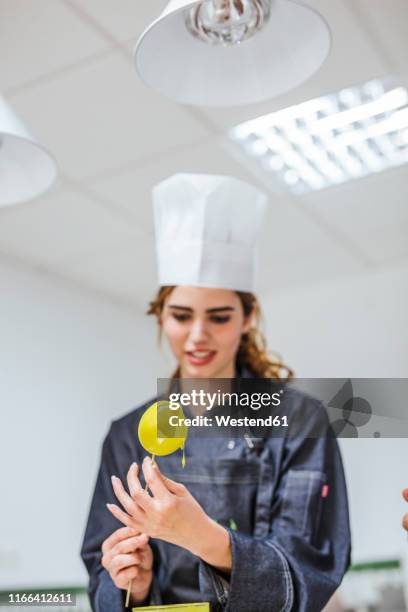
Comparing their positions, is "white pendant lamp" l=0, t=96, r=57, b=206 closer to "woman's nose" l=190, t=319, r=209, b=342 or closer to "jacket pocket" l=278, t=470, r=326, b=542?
"woman's nose" l=190, t=319, r=209, b=342

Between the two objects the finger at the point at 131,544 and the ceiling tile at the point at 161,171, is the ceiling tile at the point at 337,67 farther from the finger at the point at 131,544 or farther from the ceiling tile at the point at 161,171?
the finger at the point at 131,544

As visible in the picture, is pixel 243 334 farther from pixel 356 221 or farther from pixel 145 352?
pixel 145 352

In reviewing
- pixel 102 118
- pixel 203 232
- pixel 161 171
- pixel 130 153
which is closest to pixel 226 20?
pixel 203 232

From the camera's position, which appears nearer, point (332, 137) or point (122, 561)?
point (122, 561)

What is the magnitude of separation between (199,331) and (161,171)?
1.33 meters

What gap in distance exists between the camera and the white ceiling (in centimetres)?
151

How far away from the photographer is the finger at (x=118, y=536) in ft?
2.28

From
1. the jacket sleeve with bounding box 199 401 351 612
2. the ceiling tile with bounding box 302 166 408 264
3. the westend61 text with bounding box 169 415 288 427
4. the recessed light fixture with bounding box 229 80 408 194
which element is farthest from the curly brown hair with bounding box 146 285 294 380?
the ceiling tile with bounding box 302 166 408 264

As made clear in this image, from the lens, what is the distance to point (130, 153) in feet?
6.52

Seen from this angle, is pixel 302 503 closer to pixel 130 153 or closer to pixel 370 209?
pixel 130 153

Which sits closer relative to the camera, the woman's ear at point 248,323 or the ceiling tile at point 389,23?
the woman's ear at point 248,323

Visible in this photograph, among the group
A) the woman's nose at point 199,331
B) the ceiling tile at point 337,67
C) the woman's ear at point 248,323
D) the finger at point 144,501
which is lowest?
the finger at point 144,501

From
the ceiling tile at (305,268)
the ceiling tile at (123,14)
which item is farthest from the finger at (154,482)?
the ceiling tile at (305,268)

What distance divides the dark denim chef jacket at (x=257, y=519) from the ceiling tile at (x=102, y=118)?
1.05 meters
